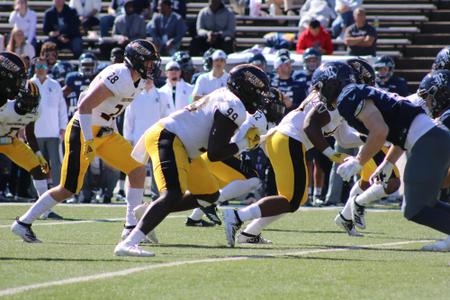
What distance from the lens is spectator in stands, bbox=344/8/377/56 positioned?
17.8m

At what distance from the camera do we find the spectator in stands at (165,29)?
61.6 ft

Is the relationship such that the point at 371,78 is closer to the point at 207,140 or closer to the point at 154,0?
the point at 207,140

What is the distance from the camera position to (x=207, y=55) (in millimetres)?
16594

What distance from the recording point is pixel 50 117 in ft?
52.1

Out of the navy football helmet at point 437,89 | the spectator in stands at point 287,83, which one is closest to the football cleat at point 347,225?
the navy football helmet at point 437,89

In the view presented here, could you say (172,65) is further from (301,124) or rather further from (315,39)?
(301,124)

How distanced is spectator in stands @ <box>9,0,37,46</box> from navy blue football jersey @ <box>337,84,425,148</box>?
39.3 feet

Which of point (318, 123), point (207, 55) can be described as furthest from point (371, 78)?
point (207, 55)

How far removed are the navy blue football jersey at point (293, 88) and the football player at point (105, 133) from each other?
6132 mm

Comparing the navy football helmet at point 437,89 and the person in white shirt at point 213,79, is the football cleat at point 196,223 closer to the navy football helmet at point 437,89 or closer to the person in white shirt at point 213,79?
the navy football helmet at point 437,89

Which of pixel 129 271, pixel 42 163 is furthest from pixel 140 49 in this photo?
pixel 129 271

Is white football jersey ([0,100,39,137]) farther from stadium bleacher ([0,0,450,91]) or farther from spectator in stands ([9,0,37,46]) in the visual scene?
stadium bleacher ([0,0,450,91])

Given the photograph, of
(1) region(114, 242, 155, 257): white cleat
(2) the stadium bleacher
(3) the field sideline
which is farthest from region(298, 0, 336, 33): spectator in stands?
(1) region(114, 242, 155, 257): white cleat

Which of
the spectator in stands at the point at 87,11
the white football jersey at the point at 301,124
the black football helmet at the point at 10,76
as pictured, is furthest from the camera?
the spectator in stands at the point at 87,11
